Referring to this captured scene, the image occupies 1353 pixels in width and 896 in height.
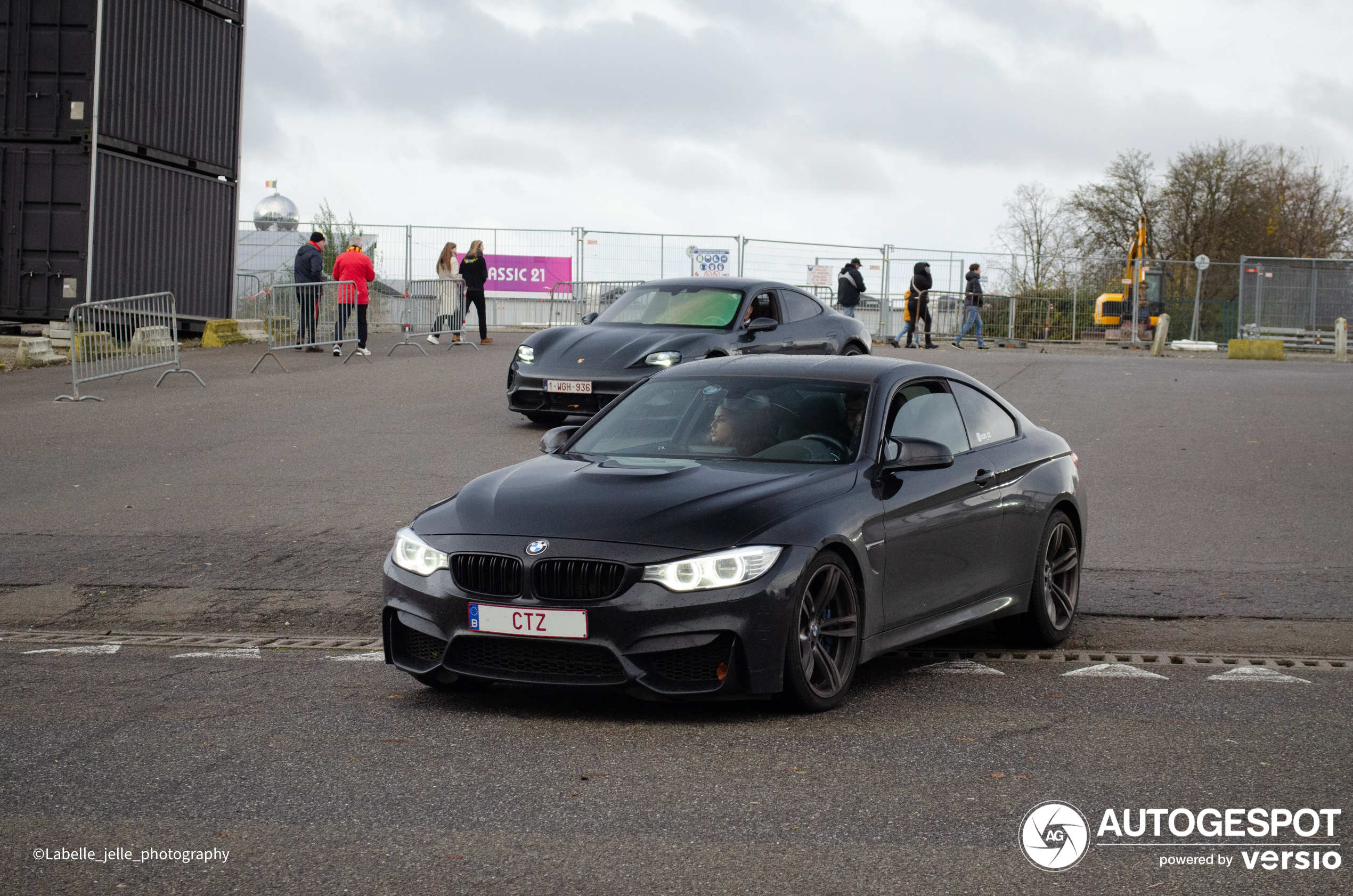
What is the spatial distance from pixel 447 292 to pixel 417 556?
76.2 ft

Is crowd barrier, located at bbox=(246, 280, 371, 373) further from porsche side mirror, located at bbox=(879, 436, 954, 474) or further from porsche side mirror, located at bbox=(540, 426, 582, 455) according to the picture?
porsche side mirror, located at bbox=(879, 436, 954, 474)

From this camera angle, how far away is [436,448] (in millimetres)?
13766

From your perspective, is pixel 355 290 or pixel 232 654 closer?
pixel 232 654

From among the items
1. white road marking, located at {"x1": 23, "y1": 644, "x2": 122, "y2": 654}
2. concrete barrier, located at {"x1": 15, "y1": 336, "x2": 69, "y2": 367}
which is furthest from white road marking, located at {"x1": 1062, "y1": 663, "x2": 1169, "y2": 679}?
concrete barrier, located at {"x1": 15, "y1": 336, "x2": 69, "y2": 367}

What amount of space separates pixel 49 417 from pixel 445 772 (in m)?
12.7

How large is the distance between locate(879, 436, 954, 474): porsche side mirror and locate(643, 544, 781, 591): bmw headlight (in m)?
1.06

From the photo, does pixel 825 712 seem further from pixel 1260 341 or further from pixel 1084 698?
pixel 1260 341

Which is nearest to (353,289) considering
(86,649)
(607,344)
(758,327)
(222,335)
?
(222,335)

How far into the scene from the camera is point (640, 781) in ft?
15.5

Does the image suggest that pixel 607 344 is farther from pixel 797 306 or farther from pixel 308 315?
pixel 308 315

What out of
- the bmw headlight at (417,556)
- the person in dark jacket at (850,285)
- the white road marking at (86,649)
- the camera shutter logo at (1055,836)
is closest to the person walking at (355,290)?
the person in dark jacket at (850,285)

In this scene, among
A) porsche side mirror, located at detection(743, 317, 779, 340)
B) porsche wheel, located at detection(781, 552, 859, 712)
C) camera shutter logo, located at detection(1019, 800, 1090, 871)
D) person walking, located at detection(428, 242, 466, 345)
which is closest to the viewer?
camera shutter logo, located at detection(1019, 800, 1090, 871)

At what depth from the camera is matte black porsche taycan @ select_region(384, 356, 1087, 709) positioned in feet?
17.6

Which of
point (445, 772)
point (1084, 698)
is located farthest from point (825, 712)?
point (445, 772)
